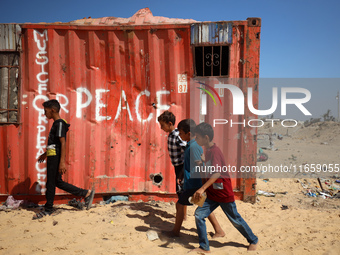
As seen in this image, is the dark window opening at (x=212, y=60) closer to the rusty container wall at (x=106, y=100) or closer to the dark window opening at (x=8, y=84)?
the rusty container wall at (x=106, y=100)

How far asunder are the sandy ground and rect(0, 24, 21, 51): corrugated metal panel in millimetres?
2663

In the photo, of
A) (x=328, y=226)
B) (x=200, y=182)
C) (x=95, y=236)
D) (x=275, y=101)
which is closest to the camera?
(x=200, y=182)

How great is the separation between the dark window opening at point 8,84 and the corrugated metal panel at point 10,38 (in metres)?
0.11

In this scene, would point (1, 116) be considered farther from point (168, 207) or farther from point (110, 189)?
point (168, 207)

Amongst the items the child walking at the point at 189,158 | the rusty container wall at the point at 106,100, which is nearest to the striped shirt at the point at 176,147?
the child walking at the point at 189,158

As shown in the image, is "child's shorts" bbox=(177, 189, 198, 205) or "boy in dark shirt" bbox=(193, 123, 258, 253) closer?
"boy in dark shirt" bbox=(193, 123, 258, 253)

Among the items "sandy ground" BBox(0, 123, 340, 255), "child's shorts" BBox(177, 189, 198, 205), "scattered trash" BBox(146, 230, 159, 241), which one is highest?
"child's shorts" BBox(177, 189, 198, 205)

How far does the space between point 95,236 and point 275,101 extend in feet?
12.4

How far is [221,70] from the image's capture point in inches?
172

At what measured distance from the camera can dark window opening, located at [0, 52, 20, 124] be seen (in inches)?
168

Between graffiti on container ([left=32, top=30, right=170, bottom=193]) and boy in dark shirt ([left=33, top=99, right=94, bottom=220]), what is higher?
graffiti on container ([left=32, top=30, right=170, bottom=193])

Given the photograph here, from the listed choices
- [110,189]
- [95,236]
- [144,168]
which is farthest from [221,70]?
[95,236]

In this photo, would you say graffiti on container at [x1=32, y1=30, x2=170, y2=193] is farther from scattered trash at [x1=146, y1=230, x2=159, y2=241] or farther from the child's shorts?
scattered trash at [x1=146, y1=230, x2=159, y2=241]

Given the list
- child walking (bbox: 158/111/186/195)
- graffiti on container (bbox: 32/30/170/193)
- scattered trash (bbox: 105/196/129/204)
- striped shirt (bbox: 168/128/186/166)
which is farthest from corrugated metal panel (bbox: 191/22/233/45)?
scattered trash (bbox: 105/196/129/204)
